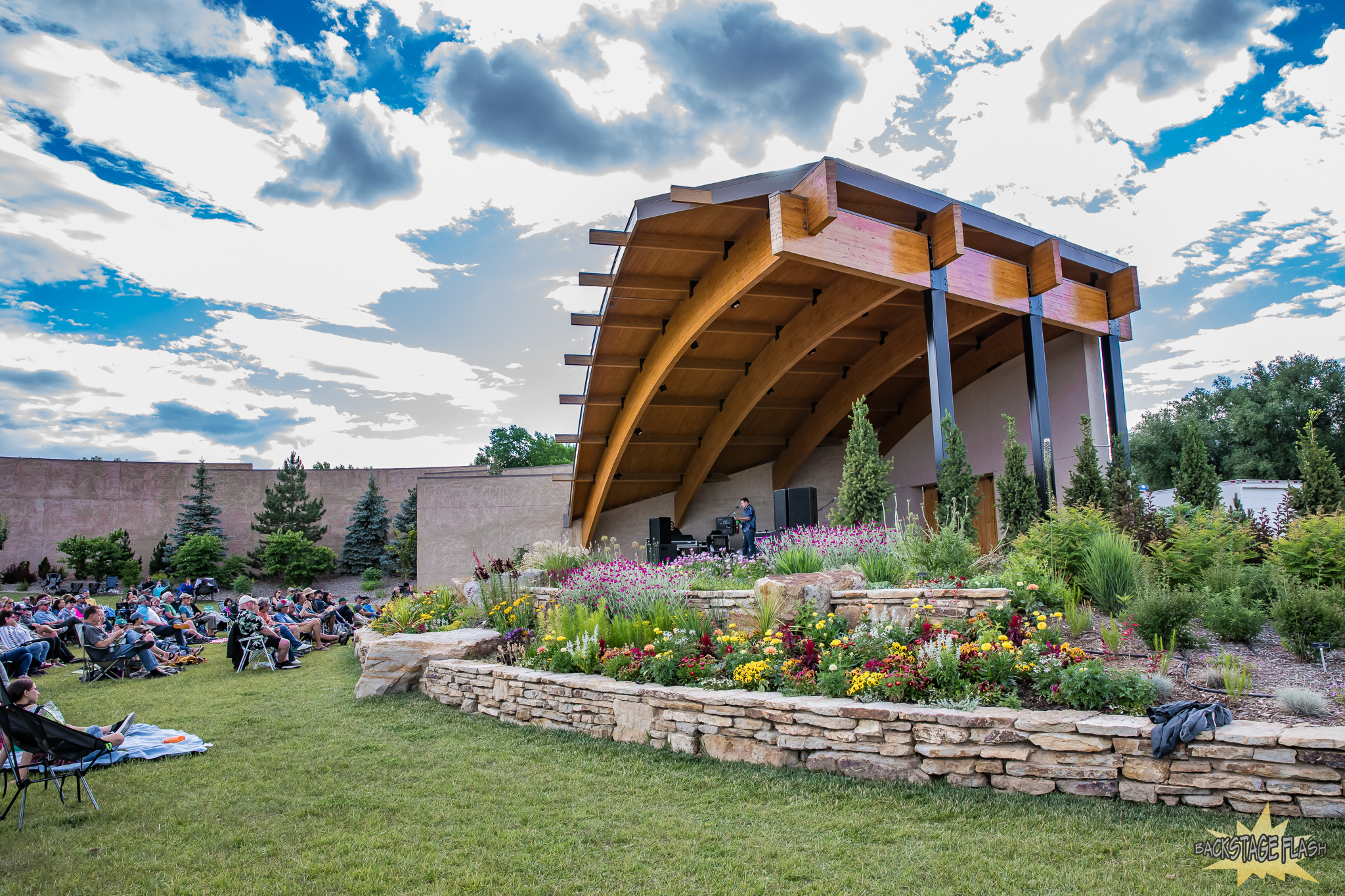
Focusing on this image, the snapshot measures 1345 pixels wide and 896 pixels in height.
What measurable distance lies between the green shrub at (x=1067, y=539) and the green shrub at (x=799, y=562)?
201 centimetres

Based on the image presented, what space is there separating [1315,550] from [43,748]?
9.00 m

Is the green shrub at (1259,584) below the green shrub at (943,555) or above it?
below

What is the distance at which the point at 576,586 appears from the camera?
7.70 metres

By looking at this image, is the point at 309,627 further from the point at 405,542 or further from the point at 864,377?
the point at 405,542

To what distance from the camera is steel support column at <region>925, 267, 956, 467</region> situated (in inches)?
424

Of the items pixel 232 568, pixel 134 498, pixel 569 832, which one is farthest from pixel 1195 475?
pixel 134 498

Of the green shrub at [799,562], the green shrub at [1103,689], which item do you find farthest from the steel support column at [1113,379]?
the green shrub at [1103,689]

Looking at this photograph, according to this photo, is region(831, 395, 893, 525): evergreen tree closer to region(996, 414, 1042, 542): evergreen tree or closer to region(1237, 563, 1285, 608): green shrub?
region(996, 414, 1042, 542): evergreen tree

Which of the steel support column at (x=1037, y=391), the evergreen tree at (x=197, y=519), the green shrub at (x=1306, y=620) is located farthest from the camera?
the evergreen tree at (x=197, y=519)

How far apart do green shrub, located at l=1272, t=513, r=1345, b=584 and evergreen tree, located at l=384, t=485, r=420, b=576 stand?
27.5m

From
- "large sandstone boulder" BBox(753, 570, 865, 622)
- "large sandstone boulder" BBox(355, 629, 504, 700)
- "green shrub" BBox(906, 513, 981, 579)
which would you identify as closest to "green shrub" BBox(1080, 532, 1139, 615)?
"green shrub" BBox(906, 513, 981, 579)

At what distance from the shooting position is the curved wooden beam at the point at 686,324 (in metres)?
11.3

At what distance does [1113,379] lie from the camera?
13781 millimetres

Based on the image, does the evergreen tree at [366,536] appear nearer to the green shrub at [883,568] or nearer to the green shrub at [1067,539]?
the green shrub at [883,568]
